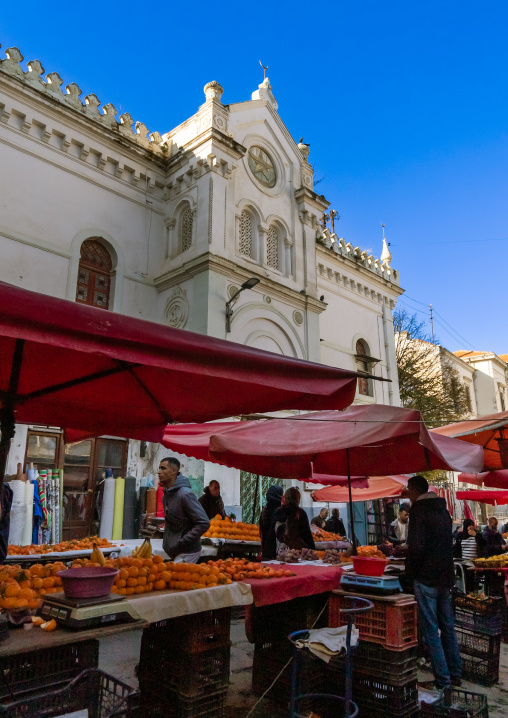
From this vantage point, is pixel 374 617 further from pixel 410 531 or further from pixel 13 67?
pixel 13 67

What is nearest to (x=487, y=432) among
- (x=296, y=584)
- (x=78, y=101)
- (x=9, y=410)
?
(x=296, y=584)

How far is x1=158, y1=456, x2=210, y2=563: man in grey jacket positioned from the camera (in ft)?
16.3

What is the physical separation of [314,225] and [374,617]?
48.7 ft

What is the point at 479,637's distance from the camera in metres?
5.47

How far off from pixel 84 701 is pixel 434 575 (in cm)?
355

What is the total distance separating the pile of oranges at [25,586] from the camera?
3029mm

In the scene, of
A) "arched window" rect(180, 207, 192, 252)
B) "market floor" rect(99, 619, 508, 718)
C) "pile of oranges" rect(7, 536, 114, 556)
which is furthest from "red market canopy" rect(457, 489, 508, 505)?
"pile of oranges" rect(7, 536, 114, 556)

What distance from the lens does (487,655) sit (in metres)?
5.33

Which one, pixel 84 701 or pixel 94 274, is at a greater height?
pixel 94 274

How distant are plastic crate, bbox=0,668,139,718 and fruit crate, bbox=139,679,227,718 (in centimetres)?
111

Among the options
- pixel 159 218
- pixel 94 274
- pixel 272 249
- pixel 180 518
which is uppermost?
pixel 159 218

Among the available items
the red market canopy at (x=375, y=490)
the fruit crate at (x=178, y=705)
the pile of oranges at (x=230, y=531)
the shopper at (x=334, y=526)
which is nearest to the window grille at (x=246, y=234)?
the red market canopy at (x=375, y=490)

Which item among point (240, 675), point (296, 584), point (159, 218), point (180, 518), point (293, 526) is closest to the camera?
point (296, 584)

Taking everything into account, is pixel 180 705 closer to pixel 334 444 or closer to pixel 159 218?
pixel 334 444
